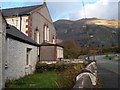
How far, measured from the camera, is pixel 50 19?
45.8 meters

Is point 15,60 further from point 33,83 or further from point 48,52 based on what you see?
point 48,52

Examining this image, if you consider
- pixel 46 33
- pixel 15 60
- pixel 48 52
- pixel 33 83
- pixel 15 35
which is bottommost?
pixel 33 83

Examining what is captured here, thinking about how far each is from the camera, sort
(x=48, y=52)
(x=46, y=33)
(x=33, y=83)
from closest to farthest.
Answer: (x=33, y=83)
(x=48, y=52)
(x=46, y=33)

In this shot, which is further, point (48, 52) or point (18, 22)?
point (48, 52)

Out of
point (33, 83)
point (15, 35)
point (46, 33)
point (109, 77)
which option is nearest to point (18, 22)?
point (46, 33)

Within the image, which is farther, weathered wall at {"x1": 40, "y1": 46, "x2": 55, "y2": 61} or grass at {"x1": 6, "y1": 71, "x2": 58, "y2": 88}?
weathered wall at {"x1": 40, "y1": 46, "x2": 55, "y2": 61}

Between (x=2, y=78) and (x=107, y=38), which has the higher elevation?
(x=107, y=38)

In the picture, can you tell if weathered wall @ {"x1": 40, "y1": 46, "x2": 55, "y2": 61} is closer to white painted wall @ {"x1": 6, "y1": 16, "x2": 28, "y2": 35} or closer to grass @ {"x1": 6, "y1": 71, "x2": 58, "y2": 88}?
white painted wall @ {"x1": 6, "y1": 16, "x2": 28, "y2": 35}

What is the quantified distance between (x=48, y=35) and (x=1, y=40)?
31.7 m

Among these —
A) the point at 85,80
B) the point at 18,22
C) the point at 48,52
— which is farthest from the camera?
the point at 48,52

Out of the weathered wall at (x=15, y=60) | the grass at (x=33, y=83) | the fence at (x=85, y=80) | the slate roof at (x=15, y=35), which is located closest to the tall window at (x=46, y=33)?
Answer: the slate roof at (x=15, y=35)

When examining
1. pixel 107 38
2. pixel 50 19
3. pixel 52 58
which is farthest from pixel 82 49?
pixel 52 58

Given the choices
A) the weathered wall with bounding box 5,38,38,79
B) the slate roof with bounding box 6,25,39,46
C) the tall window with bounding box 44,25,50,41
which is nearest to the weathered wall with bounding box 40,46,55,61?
the tall window with bounding box 44,25,50,41

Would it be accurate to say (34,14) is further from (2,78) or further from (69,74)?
(69,74)
